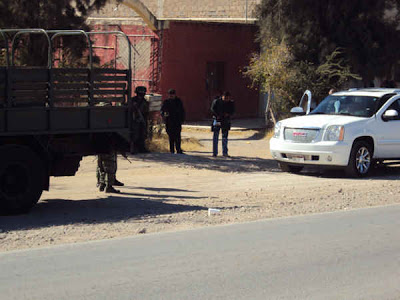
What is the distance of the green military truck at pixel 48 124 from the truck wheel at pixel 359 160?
17.9 ft

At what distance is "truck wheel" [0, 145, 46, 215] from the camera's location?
9.98 m

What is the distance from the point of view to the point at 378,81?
30.9 m

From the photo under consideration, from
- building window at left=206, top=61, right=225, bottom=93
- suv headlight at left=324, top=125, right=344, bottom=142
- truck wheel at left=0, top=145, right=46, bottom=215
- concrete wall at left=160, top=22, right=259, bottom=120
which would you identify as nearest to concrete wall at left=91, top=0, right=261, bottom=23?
concrete wall at left=160, top=22, right=259, bottom=120

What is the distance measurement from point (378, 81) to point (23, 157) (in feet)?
76.3

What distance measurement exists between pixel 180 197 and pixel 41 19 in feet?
21.1

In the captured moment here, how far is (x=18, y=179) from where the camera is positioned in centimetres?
1012

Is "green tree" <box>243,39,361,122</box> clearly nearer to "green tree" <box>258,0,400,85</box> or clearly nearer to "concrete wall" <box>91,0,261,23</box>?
"green tree" <box>258,0,400,85</box>

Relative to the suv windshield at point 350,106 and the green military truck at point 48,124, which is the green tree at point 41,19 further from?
the suv windshield at point 350,106

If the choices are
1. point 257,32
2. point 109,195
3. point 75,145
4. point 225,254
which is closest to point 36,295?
point 225,254

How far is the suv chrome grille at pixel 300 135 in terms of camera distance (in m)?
14.9

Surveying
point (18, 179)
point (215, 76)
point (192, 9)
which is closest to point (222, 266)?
point (18, 179)

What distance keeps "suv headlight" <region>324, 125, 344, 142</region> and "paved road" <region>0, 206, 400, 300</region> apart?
5.37 meters

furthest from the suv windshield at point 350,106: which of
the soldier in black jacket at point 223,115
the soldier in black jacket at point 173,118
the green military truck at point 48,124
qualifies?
the green military truck at point 48,124

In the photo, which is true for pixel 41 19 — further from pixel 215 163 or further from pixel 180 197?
pixel 180 197
